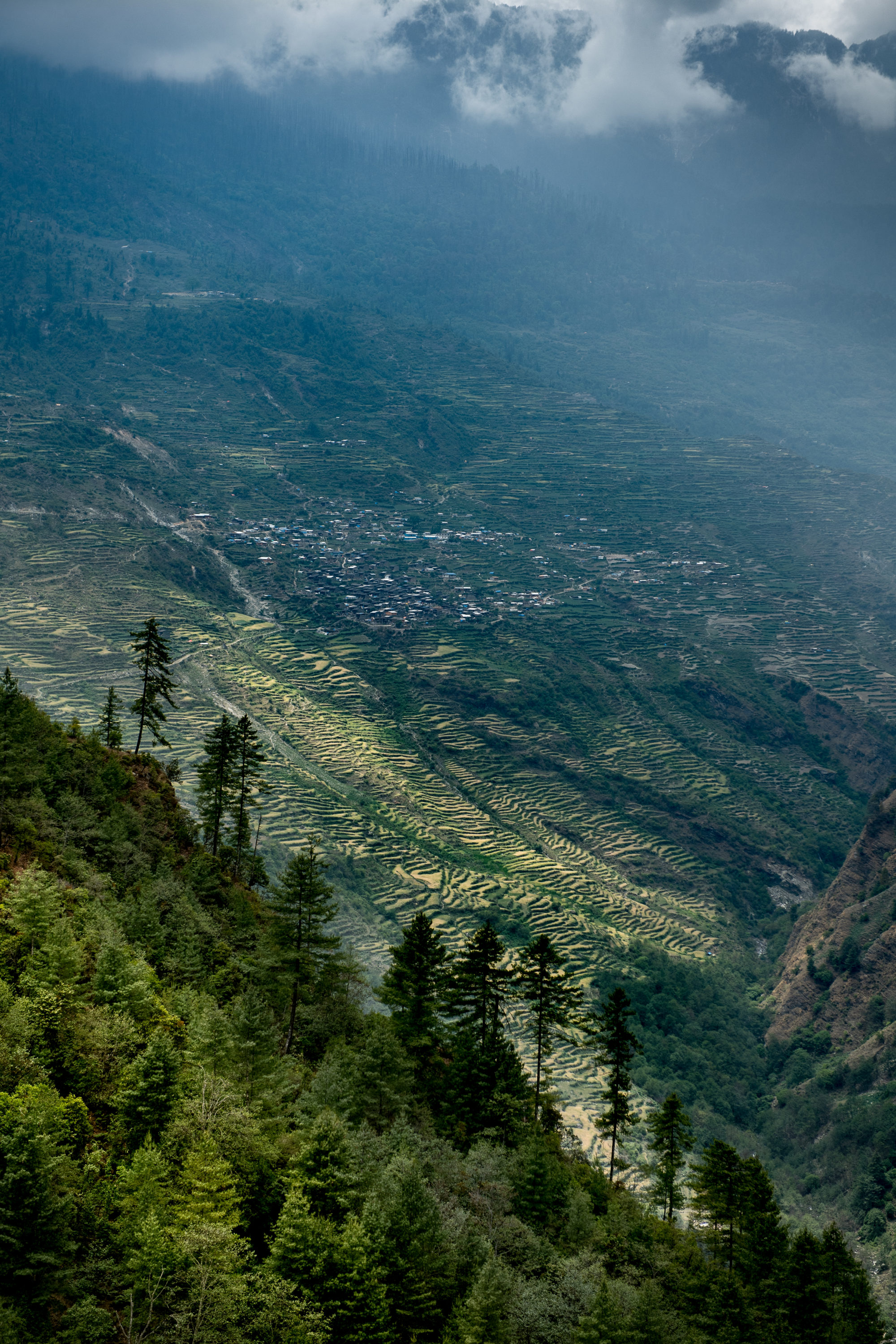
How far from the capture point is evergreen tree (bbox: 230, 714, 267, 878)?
67.5 metres

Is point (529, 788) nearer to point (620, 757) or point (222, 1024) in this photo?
point (620, 757)

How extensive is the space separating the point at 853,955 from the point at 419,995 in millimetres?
67515

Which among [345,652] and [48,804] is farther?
[345,652]

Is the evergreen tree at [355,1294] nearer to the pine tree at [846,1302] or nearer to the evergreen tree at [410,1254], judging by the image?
the evergreen tree at [410,1254]

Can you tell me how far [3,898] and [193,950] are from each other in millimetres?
10454

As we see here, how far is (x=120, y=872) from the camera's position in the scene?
185ft

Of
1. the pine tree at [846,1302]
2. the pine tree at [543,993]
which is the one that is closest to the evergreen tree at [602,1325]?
the pine tree at [846,1302]

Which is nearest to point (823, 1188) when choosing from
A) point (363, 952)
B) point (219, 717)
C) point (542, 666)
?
point (363, 952)

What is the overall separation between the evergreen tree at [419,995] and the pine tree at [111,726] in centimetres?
2807

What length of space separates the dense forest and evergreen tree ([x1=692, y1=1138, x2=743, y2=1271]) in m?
0.18

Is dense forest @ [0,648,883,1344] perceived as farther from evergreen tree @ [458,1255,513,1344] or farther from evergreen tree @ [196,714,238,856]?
evergreen tree @ [196,714,238,856]

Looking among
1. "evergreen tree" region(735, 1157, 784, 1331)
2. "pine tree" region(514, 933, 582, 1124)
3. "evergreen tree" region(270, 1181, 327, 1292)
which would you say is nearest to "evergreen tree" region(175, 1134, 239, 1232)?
"evergreen tree" region(270, 1181, 327, 1292)

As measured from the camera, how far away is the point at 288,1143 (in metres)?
34.3

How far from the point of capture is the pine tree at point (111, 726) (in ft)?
231
